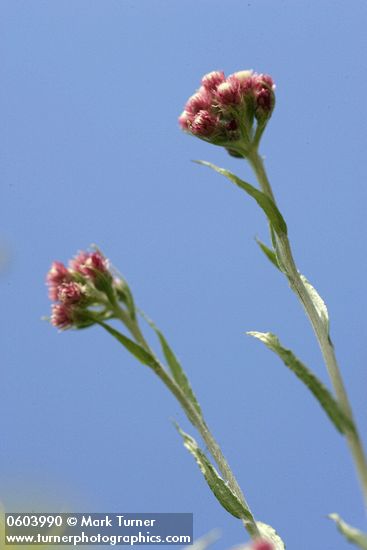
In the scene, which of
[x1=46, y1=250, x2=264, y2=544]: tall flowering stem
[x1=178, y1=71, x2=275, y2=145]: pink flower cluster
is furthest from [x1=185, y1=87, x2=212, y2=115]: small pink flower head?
[x1=46, y1=250, x2=264, y2=544]: tall flowering stem

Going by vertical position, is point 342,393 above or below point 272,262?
below

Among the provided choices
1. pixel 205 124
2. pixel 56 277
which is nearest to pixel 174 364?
pixel 56 277

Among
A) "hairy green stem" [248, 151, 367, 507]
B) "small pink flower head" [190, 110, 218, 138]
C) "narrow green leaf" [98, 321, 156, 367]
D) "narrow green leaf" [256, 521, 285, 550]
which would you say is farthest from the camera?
"small pink flower head" [190, 110, 218, 138]

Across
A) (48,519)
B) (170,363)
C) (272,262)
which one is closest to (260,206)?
(272,262)

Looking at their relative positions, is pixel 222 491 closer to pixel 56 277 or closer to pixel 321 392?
pixel 321 392

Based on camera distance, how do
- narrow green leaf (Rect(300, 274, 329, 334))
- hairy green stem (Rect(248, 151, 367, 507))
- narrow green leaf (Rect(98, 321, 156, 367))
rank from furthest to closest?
narrow green leaf (Rect(98, 321, 156, 367)), narrow green leaf (Rect(300, 274, 329, 334)), hairy green stem (Rect(248, 151, 367, 507))

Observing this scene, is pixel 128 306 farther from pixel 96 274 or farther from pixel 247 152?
pixel 247 152

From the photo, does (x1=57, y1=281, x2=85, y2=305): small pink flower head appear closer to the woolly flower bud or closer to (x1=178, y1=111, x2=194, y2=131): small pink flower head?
(x1=178, y1=111, x2=194, y2=131): small pink flower head
